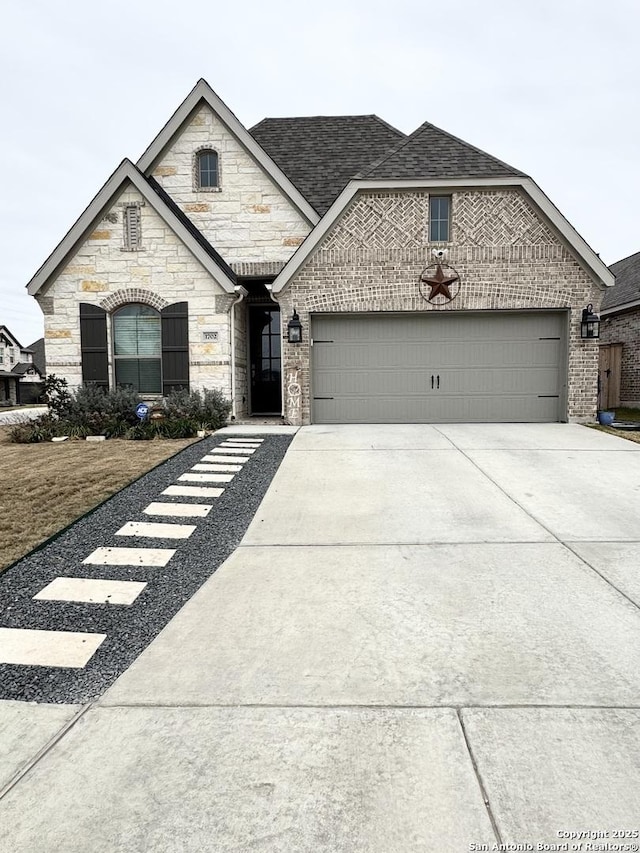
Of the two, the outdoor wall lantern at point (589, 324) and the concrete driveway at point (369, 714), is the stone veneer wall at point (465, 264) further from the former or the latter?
the concrete driveway at point (369, 714)

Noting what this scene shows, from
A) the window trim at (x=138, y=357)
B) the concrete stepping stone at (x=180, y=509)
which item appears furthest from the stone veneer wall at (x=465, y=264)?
the concrete stepping stone at (x=180, y=509)

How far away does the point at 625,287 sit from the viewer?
62.2 feet

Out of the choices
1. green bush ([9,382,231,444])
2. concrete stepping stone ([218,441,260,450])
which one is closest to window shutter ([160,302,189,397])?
green bush ([9,382,231,444])

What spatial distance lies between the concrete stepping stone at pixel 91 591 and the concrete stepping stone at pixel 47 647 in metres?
0.45

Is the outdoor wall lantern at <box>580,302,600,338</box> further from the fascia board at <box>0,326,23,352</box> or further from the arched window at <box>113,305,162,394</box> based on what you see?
the fascia board at <box>0,326,23,352</box>

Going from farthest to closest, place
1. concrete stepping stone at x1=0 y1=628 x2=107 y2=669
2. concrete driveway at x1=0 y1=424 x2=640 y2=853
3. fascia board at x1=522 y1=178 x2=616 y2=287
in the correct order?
fascia board at x1=522 y1=178 x2=616 y2=287 → concrete stepping stone at x1=0 y1=628 x2=107 y2=669 → concrete driveway at x1=0 y1=424 x2=640 y2=853

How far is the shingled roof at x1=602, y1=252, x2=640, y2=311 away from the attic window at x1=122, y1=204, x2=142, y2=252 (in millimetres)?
14643

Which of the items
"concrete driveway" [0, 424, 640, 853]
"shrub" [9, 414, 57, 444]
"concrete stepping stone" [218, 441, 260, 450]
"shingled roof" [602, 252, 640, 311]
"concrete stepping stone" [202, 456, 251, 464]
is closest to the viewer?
"concrete driveway" [0, 424, 640, 853]

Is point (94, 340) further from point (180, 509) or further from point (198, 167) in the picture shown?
point (180, 509)

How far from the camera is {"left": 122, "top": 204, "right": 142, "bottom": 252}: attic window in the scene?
1196cm

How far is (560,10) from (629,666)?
11.5 m

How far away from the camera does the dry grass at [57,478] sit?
512 cm

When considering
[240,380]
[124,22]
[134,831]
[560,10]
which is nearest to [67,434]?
[240,380]

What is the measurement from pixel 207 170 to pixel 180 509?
10.9 meters
